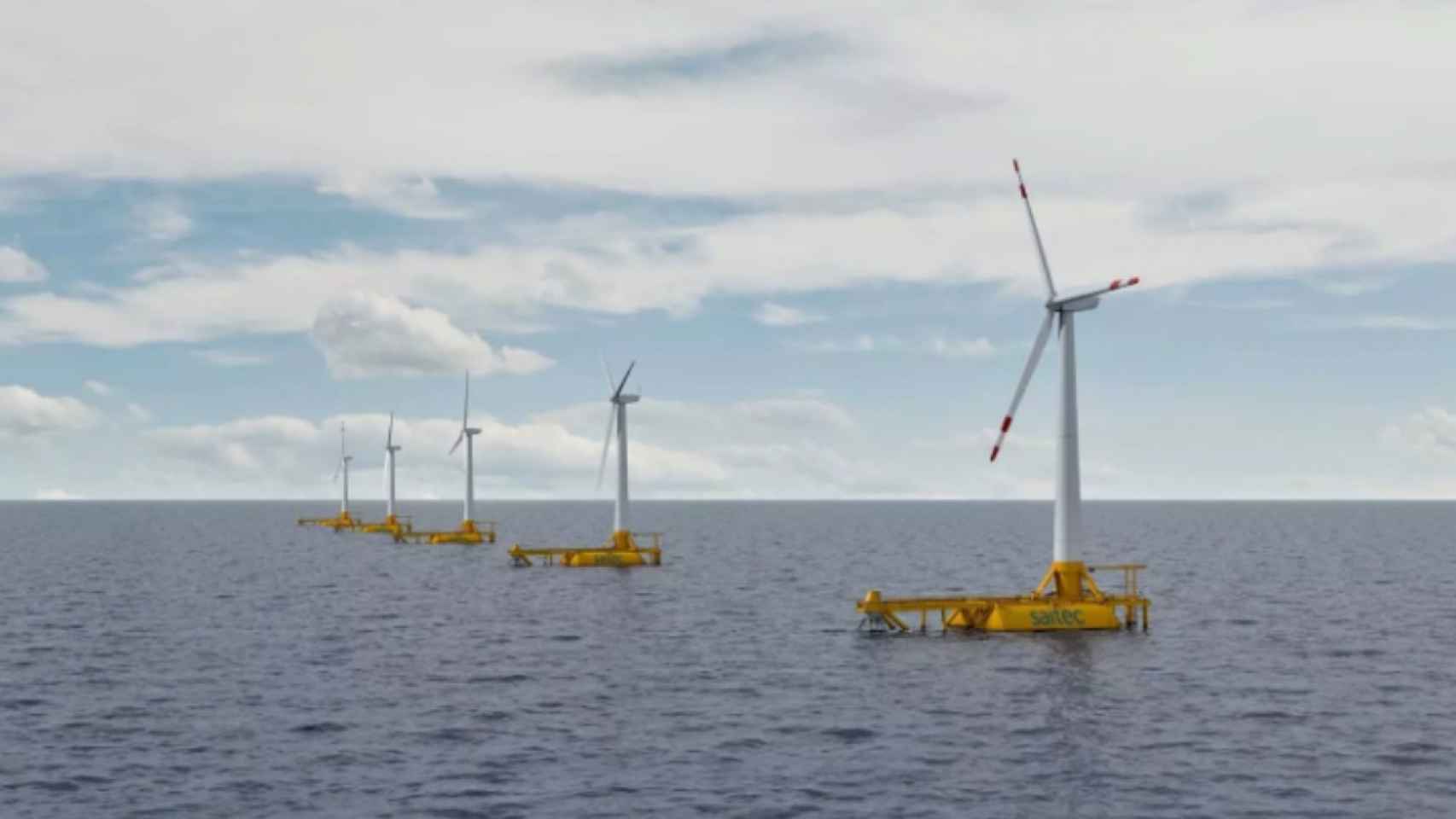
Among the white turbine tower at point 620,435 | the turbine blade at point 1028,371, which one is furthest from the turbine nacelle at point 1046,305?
the white turbine tower at point 620,435

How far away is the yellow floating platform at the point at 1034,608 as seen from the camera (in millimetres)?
84125

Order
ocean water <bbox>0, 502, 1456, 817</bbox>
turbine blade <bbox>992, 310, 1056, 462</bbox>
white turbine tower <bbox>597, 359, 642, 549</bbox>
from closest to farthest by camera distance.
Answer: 1. ocean water <bbox>0, 502, 1456, 817</bbox>
2. turbine blade <bbox>992, 310, 1056, 462</bbox>
3. white turbine tower <bbox>597, 359, 642, 549</bbox>

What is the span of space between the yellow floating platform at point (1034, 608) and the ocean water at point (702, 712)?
5.33ft

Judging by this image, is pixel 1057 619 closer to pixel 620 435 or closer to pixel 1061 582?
pixel 1061 582

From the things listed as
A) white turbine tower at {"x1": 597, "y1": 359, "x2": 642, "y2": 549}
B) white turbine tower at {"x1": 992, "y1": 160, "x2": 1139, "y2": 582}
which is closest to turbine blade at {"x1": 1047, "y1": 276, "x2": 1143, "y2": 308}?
white turbine tower at {"x1": 992, "y1": 160, "x2": 1139, "y2": 582}

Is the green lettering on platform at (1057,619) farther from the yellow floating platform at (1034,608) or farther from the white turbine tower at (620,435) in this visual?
the white turbine tower at (620,435)

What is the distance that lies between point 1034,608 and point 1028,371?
14.2 metres

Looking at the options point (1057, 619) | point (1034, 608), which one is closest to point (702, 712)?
point (1034, 608)

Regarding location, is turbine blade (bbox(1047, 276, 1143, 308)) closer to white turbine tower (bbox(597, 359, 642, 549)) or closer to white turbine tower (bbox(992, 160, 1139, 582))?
white turbine tower (bbox(992, 160, 1139, 582))

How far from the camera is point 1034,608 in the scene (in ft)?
276

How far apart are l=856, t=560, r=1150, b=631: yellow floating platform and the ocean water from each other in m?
1.62

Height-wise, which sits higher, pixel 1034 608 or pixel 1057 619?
pixel 1034 608

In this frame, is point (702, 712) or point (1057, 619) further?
point (1057, 619)

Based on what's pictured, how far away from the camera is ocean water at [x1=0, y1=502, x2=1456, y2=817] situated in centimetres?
4672
